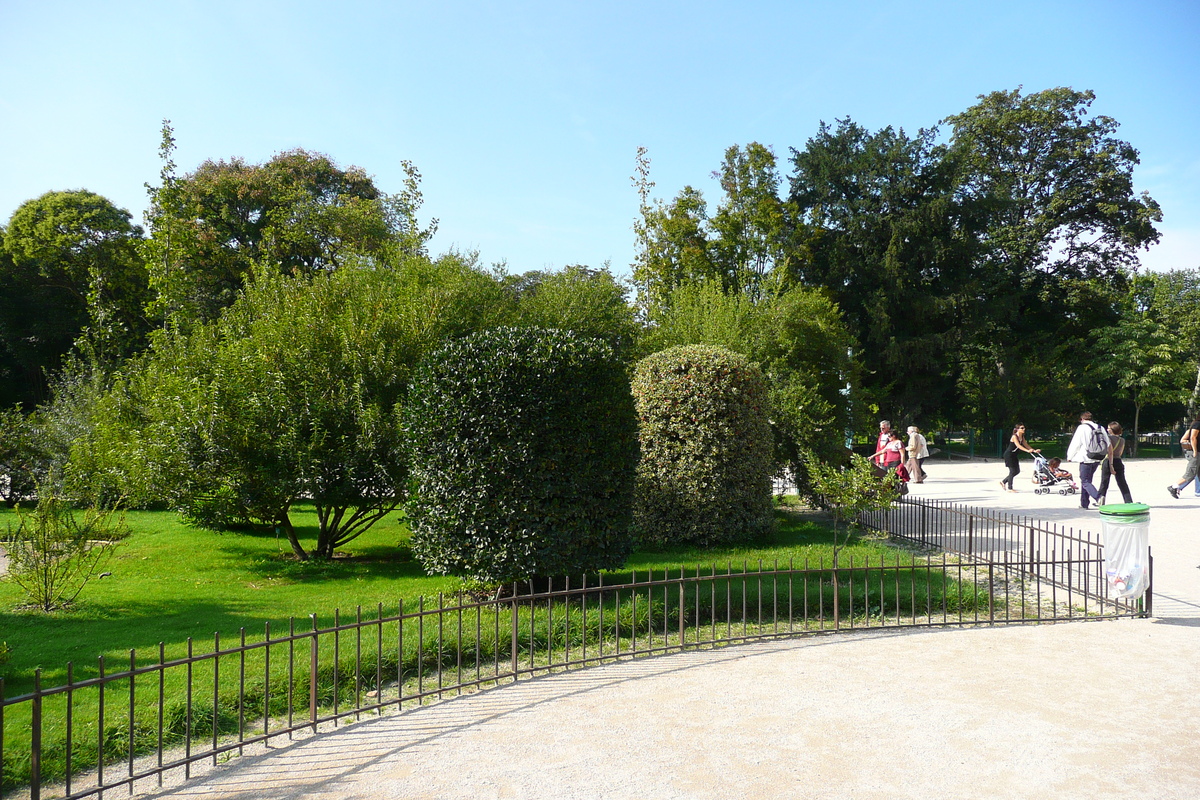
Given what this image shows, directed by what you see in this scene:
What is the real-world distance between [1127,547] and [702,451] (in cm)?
541

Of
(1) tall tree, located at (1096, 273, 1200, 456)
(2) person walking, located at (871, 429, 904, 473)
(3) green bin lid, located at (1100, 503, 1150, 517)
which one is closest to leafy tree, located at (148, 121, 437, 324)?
(2) person walking, located at (871, 429, 904, 473)

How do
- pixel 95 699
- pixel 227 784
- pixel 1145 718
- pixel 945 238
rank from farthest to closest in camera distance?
pixel 945 238 → pixel 95 699 → pixel 1145 718 → pixel 227 784

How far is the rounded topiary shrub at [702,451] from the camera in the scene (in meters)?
11.7

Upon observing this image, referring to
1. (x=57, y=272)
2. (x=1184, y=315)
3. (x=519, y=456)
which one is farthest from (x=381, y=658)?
(x=1184, y=315)

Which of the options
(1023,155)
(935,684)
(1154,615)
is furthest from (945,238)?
(935,684)

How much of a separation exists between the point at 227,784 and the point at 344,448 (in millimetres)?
6383

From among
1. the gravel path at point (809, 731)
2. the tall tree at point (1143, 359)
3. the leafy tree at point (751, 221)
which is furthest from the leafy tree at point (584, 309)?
the tall tree at point (1143, 359)

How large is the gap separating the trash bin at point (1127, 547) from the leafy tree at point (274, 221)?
58.3 feet

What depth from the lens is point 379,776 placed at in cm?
477

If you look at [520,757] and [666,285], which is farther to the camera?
[666,285]

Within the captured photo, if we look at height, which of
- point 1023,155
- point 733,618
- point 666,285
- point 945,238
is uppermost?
point 1023,155

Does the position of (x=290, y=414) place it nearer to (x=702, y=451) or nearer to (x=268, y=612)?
(x=268, y=612)

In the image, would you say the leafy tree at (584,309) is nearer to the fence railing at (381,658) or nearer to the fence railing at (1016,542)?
the fence railing at (1016,542)

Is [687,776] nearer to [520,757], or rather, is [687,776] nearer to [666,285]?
[520,757]
